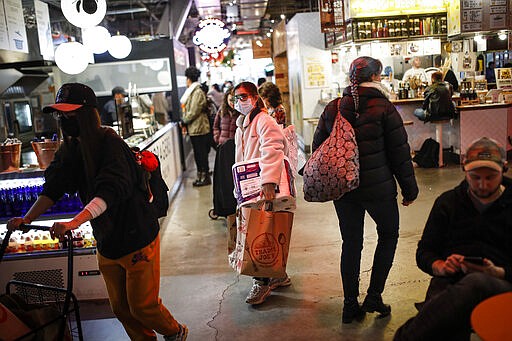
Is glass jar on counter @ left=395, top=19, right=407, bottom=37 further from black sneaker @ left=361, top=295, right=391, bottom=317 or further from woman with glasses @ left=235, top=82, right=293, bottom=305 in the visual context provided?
black sneaker @ left=361, top=295, right=391, bottom=317

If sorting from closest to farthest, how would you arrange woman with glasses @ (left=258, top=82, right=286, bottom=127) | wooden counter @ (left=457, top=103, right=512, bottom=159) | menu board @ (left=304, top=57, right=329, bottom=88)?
woman with glasses @ (left=258, top=82, right=286, bottom=127)
wooden counter @ (left=457, top=103, right=512, bottom=159)
menu board @ (left=304, top=57, right=329, bottom=88)

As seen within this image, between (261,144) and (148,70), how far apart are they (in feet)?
25.1

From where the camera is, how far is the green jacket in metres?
9.30

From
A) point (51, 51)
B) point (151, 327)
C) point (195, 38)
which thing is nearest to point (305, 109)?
point (195, 38)

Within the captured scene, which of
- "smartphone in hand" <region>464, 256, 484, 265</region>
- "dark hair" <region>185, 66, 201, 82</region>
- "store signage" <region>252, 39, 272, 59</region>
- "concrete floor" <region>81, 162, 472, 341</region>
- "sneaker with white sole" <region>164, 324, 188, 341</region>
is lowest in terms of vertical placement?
"concrete floor" <region>81, 162, 472, 341</region>

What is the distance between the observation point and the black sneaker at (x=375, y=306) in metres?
3.87

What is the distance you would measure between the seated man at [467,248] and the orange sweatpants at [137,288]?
4.40 feet

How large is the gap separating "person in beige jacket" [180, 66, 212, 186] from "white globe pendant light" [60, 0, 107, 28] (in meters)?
3.73

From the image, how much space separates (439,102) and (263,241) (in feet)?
19.7

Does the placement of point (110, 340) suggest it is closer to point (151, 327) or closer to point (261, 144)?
point (151, 327)

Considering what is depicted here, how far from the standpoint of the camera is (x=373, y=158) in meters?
3.58

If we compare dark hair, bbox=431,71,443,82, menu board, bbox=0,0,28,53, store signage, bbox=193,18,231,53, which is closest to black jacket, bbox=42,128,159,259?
menu board, bbox=0,0,28,53

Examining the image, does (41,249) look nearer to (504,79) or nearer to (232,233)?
(232,233)

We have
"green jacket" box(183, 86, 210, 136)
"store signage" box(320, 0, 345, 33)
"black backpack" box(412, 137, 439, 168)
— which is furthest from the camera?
"store signage" box(320, 0, 345, 33)
